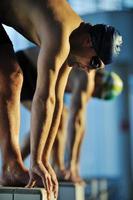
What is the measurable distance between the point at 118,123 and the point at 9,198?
20.2ft

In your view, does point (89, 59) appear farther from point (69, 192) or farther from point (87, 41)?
point (69, 192)

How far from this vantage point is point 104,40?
6.44 ft

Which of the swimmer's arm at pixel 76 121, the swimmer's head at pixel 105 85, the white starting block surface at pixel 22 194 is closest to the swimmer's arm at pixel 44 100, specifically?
the white starting block surface at pixel 22 194

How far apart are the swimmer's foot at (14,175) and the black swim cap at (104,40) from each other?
0.65 m

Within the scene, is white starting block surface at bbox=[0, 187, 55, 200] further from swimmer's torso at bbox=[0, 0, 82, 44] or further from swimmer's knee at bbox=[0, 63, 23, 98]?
swimmer's torso at bbox=[0, 0, 82, 44]

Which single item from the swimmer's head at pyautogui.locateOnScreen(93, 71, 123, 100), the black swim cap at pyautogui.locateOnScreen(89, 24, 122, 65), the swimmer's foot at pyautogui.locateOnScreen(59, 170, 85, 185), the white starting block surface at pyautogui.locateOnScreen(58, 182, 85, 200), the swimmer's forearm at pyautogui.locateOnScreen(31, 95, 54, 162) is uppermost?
the swimmer's head at pyautogui.locateOnScreen(93, 71, 123, 100)

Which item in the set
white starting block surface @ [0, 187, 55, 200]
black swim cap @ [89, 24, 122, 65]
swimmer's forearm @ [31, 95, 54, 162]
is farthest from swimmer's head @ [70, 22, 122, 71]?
white starting block surface @ [0, 187, 55, 200]

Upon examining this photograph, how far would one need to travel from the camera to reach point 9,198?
1.67 metres

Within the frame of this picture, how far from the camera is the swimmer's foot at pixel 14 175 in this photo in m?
1.81

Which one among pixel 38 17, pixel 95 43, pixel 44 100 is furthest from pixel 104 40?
pixel 44 100

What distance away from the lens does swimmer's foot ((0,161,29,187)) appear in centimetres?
181

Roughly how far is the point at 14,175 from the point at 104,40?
29.4 inches

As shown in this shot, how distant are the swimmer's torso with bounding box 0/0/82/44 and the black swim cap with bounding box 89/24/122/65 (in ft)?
0.33

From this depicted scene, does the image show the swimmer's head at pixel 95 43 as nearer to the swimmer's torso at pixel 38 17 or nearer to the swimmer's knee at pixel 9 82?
the swimmer's torso at pixel 38 17
